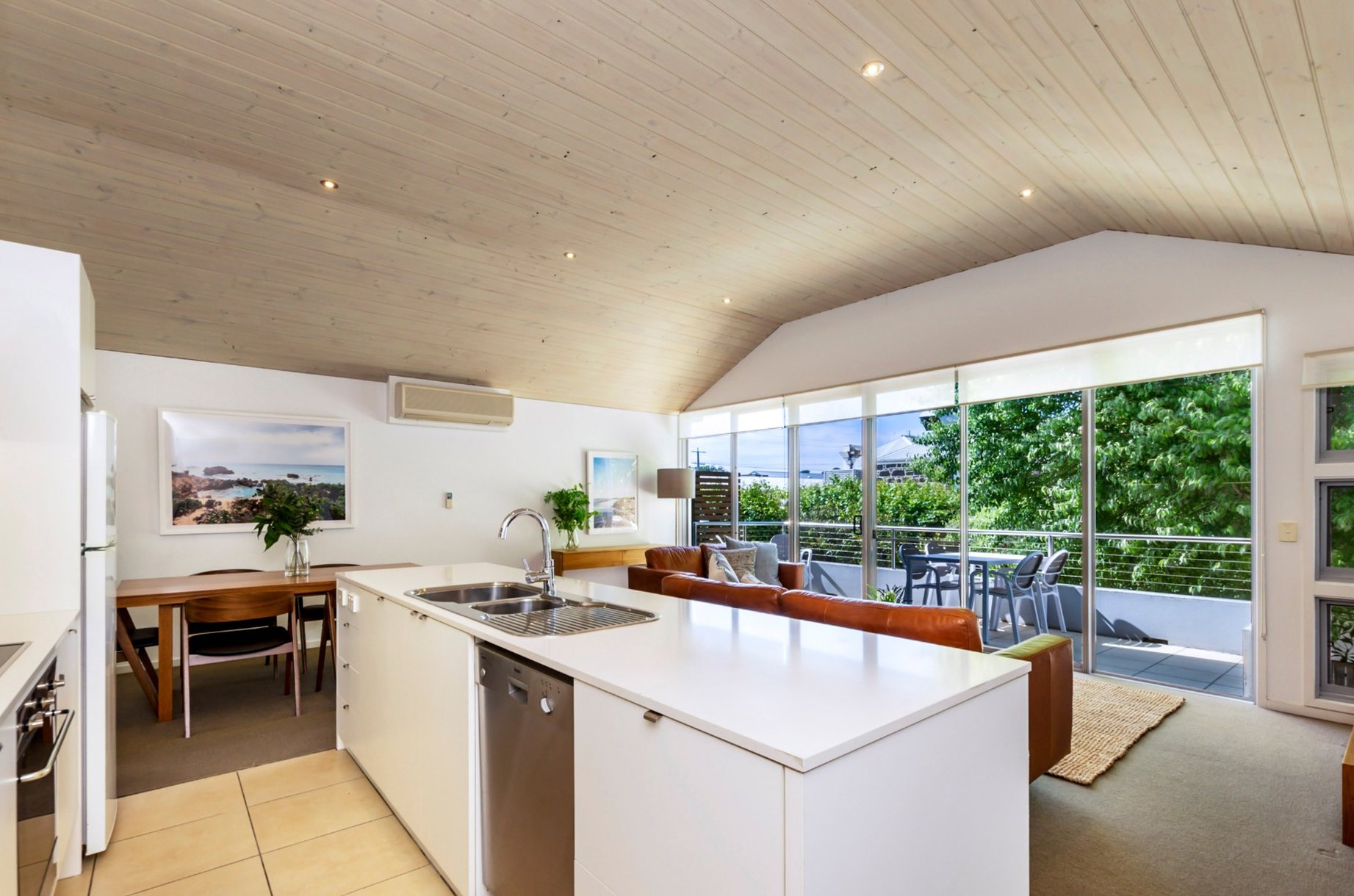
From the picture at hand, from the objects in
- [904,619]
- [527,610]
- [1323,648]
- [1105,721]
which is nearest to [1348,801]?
[1105,721]

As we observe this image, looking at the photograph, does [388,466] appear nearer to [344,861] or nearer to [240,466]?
[240,466]

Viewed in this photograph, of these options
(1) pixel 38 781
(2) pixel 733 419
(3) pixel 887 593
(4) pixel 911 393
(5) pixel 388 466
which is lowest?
(3) pixel 887 593

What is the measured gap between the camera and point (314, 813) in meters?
2.68

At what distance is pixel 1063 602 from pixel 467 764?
442cm

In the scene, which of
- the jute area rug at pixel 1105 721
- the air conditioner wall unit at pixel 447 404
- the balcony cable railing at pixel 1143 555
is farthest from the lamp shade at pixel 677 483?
the jute area rug at pixel 1105 721

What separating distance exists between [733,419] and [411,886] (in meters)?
5.63

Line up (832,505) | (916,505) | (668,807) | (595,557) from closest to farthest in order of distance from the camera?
(668,807)
(916,505)
(832,505)
(595,557)

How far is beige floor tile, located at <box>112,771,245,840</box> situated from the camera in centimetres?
258

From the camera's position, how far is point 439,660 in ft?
7.26

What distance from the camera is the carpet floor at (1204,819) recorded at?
2.16 metres

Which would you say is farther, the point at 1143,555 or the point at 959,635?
the point at 1143,555

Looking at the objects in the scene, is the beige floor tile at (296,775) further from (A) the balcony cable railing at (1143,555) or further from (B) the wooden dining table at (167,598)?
(A) the balcony cable railing at (1143,555)

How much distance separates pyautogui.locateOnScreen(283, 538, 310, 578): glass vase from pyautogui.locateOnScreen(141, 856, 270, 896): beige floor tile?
93.9 inches

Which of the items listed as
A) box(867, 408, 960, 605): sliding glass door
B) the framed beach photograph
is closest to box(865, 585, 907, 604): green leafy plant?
box(867, 408, 960, 605): sliding glass door
